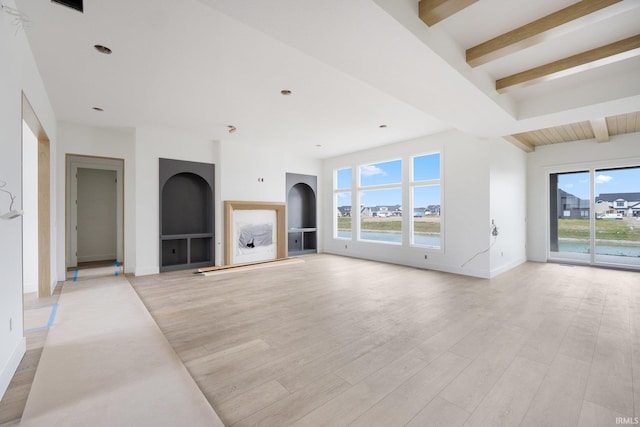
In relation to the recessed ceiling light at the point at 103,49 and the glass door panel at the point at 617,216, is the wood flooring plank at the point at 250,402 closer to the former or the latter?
the recessed ceiling light at the point at 103,49

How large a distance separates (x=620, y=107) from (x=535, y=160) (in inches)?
145

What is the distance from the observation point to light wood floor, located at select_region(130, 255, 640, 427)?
5.73 feet

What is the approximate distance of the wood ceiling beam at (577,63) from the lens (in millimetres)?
2674

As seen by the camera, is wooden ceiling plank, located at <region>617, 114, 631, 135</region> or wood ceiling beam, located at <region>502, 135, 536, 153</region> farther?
wood ceiling beam, located at <region>502, 135, 536, 153</region>

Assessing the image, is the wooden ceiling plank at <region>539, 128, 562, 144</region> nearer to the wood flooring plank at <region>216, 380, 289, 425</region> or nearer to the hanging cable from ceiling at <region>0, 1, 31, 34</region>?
the wood flooring plank at <region>216, 380, 289, 425</region>

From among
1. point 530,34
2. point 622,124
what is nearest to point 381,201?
point 622,124

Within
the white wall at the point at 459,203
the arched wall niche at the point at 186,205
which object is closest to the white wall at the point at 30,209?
the arched wall niche at the point at 186,205

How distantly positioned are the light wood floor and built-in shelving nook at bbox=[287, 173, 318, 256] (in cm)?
372

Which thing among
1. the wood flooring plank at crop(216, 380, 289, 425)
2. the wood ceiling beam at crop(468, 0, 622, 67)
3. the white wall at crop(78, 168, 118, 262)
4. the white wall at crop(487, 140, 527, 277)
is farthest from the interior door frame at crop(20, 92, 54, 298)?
the white wall at crop(487, 140, 527, 277)

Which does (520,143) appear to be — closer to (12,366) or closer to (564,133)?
(564,133)

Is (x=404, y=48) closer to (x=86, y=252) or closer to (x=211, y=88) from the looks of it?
(x=211, y=88)

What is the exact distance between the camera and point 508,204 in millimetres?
6012

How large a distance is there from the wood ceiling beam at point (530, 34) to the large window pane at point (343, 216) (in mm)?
5486

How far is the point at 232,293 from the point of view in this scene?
4277 millimetres
